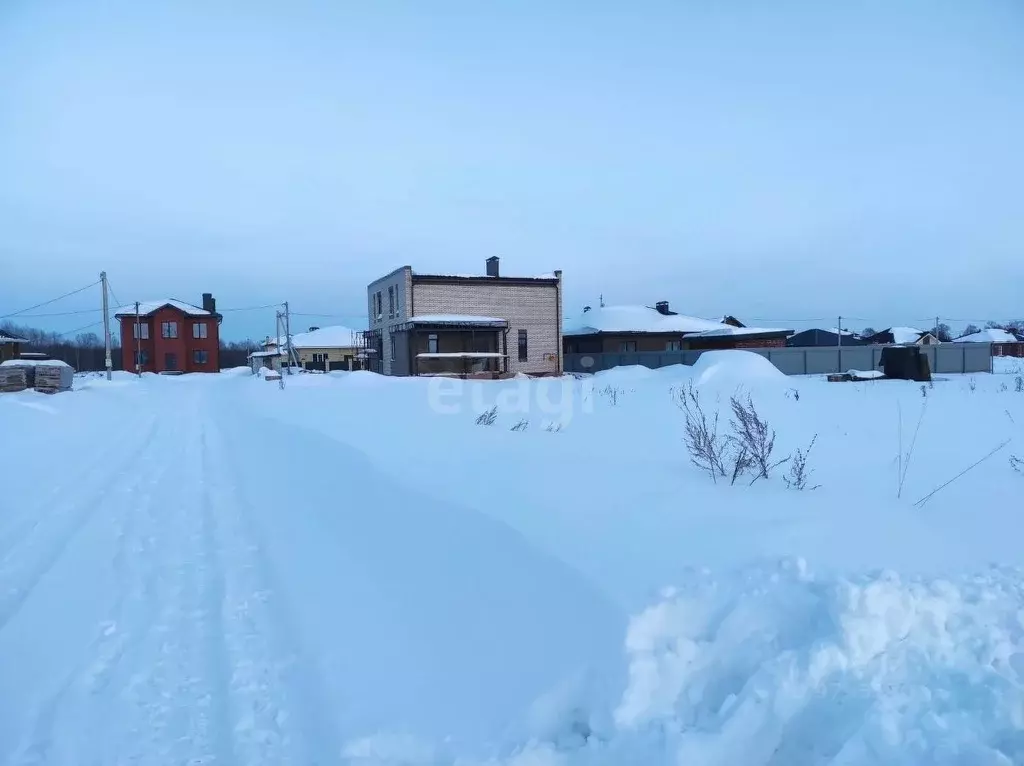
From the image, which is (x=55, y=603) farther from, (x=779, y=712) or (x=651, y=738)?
(x=779, y=712)

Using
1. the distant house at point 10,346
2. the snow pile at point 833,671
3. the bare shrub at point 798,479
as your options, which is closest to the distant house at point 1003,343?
the bare shrub at point 798,479

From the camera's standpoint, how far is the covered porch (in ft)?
110

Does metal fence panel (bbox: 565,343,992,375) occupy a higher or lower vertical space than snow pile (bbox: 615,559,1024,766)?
higher

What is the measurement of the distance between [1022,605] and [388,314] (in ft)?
121

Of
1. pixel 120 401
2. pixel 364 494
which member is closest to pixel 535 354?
pixel 120 401

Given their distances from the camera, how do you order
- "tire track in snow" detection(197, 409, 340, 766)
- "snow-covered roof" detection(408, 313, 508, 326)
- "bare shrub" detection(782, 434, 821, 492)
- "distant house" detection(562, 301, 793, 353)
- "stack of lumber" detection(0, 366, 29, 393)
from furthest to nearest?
"distant house" detection(562, 301, 793, 353) < "snow-covered roof" detection(408, 313, 508, 326) < "stack of lumber" detection(0, 366, 29, 393) < "bare shrub" detection(782, 434, 821, 492) < "tire track in snow" detection(197, 409, 340, 766)

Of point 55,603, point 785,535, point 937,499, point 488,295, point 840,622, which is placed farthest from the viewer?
point 488,295

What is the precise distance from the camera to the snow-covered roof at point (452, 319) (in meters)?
33.3

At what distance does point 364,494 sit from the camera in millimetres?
7020

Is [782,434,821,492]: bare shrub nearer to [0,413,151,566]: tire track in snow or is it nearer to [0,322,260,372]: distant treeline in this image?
[0,413,151,566]: tire track in snow

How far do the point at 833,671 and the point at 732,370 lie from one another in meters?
23.7

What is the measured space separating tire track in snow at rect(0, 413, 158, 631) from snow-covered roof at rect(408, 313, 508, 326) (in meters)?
24.8

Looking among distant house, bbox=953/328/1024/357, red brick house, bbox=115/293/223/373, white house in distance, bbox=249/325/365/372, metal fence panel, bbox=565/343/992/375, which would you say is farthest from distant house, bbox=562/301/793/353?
red brick house, bbox=115/293/223/373

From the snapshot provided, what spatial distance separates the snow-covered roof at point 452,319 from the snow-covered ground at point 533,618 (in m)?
26.0
